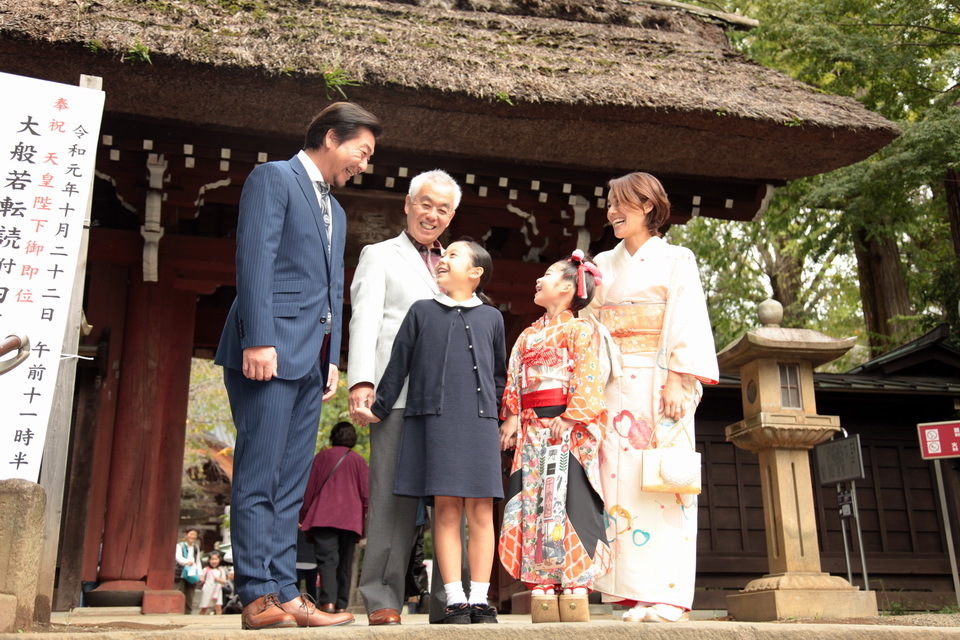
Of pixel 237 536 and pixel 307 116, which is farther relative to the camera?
pixel 307 116

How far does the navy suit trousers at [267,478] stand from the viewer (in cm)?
269

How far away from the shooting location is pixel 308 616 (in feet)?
8.91

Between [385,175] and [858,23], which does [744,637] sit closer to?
[385,175]

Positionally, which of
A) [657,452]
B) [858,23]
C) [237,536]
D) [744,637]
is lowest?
[744,637]

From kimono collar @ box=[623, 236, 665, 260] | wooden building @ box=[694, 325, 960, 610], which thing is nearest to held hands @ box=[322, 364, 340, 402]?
kimono collar @ box=[623, 236, 665, 260]

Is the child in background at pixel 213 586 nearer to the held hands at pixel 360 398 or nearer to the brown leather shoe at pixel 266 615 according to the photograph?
the held hands at pixel 360 398

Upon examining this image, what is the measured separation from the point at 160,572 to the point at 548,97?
4.34 meters

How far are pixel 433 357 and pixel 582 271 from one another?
670 mm

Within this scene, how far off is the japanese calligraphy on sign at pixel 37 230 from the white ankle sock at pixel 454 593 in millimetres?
1776

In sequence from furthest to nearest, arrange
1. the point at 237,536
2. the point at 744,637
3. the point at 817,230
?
the point at 817,230
the point at 237,536
the point at 744,637

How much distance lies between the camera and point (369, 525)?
3.13 metres

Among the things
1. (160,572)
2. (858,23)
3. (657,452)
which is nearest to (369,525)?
(657,452)

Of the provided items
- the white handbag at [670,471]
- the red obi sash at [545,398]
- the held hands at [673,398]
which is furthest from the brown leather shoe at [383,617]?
the held hands at [673,398]

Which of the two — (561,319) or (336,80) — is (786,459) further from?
(336,80)
